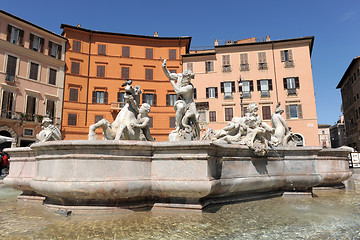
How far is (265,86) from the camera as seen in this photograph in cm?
3184

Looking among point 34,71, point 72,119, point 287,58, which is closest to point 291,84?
point 287,58

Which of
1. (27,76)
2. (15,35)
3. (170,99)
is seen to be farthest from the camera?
(170,99)

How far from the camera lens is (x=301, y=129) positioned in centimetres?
2980

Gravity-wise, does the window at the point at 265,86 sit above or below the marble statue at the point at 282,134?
above

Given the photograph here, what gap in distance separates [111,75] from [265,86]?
18634 millimetres

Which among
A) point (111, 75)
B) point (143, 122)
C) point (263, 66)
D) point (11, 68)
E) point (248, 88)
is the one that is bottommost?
point (143, 122)

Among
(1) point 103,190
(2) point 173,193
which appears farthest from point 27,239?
(2) point 173,193

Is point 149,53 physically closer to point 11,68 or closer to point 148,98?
point 148,98

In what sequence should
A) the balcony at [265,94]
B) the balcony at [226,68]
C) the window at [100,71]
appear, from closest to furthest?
the balcony at [265,94]
the window at [100,71]
the balcony at [226,68]

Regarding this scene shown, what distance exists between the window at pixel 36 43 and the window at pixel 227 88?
68.1ft

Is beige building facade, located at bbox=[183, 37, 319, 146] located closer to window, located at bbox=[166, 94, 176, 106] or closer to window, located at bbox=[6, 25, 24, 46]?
window, located at bbox=[166, 94, 176, 106]

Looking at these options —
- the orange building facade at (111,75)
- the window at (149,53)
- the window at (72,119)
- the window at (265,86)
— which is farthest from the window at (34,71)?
the window at (265,86)

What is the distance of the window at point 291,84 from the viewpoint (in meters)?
31.1

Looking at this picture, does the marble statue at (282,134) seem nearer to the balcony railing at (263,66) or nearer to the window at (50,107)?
the window at (50,107)
